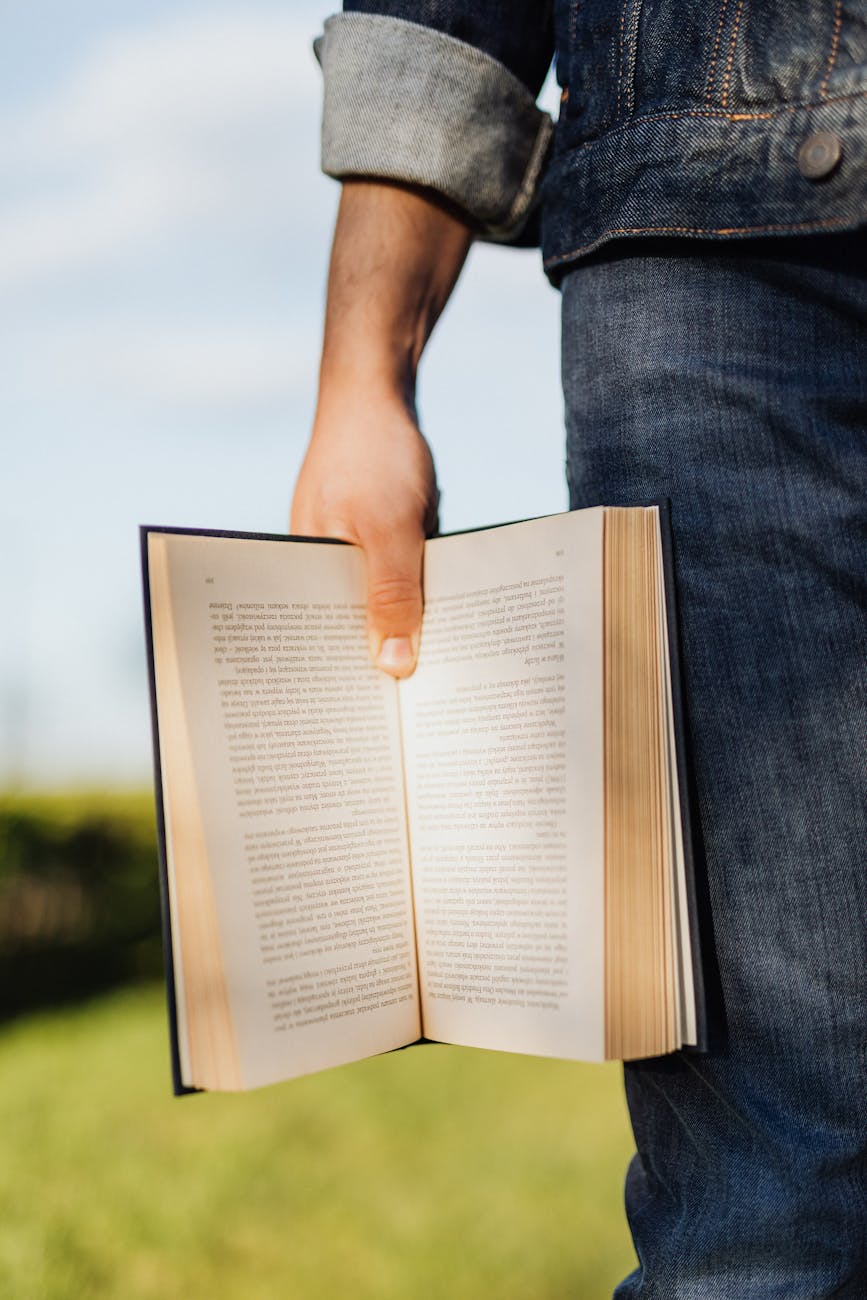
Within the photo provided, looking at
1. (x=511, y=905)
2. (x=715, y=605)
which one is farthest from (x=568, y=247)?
(x=511, y=905)

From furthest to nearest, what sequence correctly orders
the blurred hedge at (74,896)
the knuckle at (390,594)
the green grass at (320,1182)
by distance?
the blurred hedge at (74,896) < the green grass at (320,1182) < the knuckle at (390,594)

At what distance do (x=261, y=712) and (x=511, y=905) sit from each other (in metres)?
0.27

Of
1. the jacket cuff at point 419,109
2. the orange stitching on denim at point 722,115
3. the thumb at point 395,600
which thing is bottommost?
the thumb at point 395,600

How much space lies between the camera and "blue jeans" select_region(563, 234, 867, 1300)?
90cm

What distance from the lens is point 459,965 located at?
1.00 m

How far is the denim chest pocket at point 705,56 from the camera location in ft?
2.86

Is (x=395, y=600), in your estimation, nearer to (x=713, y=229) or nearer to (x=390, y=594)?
(x=390, y=594)

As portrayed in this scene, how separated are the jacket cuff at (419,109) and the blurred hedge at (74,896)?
611 centimetres

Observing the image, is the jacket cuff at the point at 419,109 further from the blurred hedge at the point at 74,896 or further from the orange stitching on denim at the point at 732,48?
the blurred hedge at the point at 74,896

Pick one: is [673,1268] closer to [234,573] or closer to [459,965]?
[459,965]

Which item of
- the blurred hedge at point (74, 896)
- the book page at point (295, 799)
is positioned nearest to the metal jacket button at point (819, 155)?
the book page at point (295, 799)

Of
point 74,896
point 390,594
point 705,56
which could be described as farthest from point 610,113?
point 74,896

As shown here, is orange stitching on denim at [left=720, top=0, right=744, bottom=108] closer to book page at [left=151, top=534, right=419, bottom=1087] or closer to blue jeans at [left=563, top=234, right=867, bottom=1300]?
blue jeans at [left=563, top=234, right=867, bottom=1300]

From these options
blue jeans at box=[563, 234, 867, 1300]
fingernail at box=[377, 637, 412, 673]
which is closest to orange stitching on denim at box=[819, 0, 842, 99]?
blue jeans at box=[563, 234, 867, 1300]
